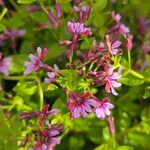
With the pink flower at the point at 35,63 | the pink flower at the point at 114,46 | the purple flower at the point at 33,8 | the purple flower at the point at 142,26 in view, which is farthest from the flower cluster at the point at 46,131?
the purple flower at the point at 142,26

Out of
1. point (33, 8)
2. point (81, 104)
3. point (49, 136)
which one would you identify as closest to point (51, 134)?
point (49, 136)

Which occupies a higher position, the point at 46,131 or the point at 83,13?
the point at 83,13

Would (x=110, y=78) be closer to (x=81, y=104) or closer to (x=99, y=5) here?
(x=81, y=104)

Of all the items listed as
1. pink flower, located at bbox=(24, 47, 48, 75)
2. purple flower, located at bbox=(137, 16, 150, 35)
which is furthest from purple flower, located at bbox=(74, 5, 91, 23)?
purple flower, located at bbox=(137, 16, 150, 35)

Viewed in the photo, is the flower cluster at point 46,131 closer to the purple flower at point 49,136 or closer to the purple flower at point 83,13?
the purple flower at point 49,136

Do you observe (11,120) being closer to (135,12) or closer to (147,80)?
(147,80)

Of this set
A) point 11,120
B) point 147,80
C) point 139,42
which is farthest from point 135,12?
point 11,120
